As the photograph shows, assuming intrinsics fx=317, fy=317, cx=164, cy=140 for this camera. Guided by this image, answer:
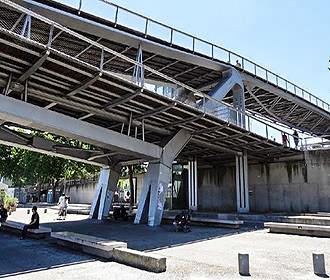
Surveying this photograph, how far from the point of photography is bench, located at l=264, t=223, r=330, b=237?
13.1 metres

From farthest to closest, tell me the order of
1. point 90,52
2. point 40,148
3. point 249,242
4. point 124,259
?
Result: point 90,52 < point 40,148 < point 249,242 < point 124,259

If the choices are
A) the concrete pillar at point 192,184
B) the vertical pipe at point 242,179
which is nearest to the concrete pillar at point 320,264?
the vertical pipe at point 242,179

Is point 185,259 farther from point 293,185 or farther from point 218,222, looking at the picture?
point 293,185

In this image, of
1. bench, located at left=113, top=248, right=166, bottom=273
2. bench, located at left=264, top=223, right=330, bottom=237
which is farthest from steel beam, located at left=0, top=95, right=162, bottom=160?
bench, located at left=264, top=223, right=330, bottom=237

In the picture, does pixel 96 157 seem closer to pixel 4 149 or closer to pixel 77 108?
pixel 77 108

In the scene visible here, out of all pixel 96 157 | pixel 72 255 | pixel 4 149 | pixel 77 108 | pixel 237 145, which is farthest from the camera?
pixel 4 149

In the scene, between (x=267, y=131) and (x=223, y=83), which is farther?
(x=223, y=83)

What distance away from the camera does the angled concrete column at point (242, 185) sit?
24.8 m

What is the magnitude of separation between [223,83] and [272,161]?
8080 millimetres

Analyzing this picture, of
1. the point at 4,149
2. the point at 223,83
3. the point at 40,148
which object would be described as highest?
the point at 223,83

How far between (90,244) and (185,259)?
276 centimetres

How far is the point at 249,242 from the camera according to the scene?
11984 mm

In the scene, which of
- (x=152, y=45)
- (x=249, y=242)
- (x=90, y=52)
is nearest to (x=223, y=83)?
(x=152, y=45)

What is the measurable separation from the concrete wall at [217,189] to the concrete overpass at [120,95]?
174cm
